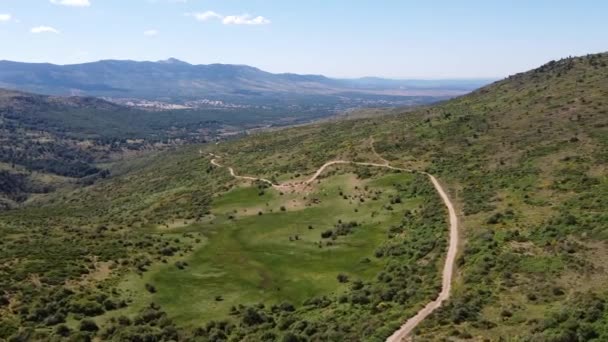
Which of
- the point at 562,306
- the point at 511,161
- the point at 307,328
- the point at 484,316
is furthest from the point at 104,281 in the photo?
the point at 511,161

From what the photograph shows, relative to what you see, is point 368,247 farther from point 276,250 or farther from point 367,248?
point 276,250

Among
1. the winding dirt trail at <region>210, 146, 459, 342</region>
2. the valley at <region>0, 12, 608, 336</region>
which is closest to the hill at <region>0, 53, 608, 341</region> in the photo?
the valley at <region>0, 12, 608, 336</region>

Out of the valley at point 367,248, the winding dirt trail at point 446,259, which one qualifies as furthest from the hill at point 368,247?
the winding dirt trail at point 446,259

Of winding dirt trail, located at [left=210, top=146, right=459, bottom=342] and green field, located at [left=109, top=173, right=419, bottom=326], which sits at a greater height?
winding dirt trail, located at [left=210, top=146, right=459, bottom=342]

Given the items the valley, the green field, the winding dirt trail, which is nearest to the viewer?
the winding dirt trail

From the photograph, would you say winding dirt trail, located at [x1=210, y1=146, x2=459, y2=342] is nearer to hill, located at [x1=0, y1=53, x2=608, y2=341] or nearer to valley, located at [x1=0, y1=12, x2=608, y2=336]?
valley, located at [x1=0, y1=12, x2=608, y2=336]

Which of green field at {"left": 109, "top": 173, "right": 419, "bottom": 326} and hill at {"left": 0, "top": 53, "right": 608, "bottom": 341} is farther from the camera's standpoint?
green field at {"left": 109, "top": 173, "right": 419, "bottom": 326}

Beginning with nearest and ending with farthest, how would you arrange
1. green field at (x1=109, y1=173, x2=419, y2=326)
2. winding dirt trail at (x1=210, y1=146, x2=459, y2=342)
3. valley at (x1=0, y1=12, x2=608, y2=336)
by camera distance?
winding dirt trail at (x1=210, y1=146, x2=459, y2=342), valley at (x1=0, y1=12, x2=608, y2=336), green field at (x1=109, y1=173, x2=419, y2=326)

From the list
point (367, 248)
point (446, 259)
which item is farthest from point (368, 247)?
point (446, 259)
